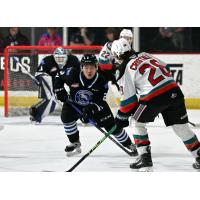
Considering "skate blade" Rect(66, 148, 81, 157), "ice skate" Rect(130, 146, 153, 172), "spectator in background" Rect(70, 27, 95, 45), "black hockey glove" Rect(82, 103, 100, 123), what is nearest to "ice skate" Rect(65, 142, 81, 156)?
"skate blade" Rect(66, 148, 81, 157)

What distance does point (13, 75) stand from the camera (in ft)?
24.0

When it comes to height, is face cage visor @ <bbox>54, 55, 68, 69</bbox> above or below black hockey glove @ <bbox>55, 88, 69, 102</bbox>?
above

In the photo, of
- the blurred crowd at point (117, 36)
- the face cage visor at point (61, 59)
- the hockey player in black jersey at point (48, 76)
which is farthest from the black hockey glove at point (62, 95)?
the blurred crowd at point (117, 36)

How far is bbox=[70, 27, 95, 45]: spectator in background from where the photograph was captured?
8.34 m

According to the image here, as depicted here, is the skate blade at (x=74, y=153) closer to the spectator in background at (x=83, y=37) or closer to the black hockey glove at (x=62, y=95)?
the black hockey glove at (x=62, y=95)

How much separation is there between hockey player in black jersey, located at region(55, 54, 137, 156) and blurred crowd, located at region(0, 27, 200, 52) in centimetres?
312

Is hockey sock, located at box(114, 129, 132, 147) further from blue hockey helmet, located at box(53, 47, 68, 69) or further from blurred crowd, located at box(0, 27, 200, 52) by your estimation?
blurred crowd, located at box(0, 27, 200, 52)

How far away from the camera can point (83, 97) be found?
5.03m

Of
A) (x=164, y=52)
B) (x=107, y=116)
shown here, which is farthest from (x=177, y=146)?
(x=164, y=52)

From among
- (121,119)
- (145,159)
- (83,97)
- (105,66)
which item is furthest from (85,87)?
(105,66)

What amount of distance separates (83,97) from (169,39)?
3.29m

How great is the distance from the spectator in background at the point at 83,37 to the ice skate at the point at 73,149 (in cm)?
332

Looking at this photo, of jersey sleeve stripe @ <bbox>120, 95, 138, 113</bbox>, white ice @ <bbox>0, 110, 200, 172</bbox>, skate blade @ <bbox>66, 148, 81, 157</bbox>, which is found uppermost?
jersey sleeve stripe @ <bbox>120, 95, 138, 113</bbox>
